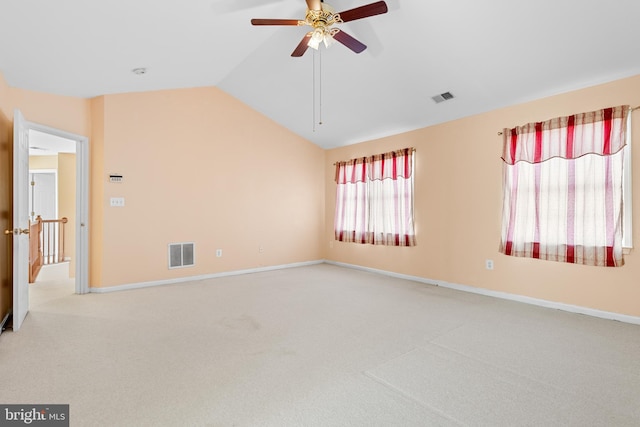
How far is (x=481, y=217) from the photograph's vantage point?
4367 millimetres

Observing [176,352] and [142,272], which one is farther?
[142,272]

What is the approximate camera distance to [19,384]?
2.06m

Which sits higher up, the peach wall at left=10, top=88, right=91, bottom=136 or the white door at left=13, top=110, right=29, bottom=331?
the peach wall at left=10, top=88, right=91, bottom=136

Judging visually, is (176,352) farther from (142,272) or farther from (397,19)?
(397,19)

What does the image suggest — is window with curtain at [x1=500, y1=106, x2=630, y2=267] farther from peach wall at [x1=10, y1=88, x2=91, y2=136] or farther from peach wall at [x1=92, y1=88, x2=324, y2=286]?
peach wall at [x1=10, y1=88, x2=91, y2=136]

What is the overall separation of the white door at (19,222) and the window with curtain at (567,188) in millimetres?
5260

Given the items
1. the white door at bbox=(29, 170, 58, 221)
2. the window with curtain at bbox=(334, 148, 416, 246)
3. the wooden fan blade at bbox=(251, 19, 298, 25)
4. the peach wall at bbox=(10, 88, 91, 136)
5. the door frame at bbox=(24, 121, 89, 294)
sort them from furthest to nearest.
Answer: the white door at bbox=(29, 170, 58, 221)
the window with curtain at bbox=(334, 148, 416, 246)
the door frame at bbox=(24, 121, 89, 294)
the peach wall at bbox=(10, 88, 91, 136)
the wooden fan blade at bbox=(251, 19, 298, 25)

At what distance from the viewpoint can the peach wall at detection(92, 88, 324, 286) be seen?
14.8 feet

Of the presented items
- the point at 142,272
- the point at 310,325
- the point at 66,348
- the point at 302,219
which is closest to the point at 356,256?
the point at 302,219

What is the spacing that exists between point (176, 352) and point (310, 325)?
1210 mm

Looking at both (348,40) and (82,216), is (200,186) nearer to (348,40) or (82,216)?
(82,216)

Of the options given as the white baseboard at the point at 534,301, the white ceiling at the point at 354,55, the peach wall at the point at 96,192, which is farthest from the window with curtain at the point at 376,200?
the peach wall at the point at 96,192

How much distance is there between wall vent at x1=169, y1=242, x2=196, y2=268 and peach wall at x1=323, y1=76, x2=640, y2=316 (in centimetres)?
307

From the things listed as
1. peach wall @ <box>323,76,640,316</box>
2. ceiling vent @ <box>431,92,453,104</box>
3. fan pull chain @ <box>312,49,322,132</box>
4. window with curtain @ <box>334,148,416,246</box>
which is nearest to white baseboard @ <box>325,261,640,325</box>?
peach wall @ <box>323,76,640,316</box>
